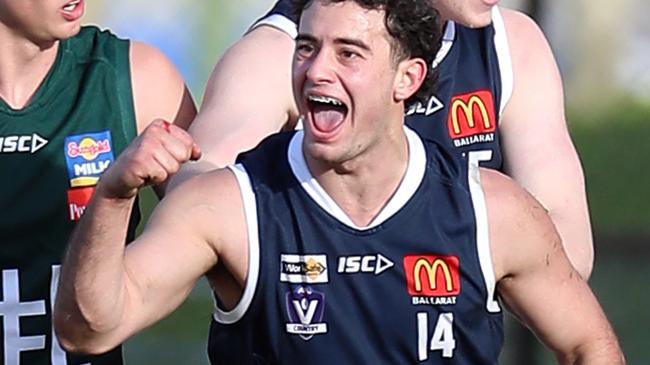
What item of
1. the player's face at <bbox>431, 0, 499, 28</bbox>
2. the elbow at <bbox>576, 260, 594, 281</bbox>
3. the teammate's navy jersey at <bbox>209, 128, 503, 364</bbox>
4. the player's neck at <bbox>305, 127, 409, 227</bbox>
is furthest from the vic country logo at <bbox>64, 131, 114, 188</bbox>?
the elbow at <bbox>576, 260, 594, 281</bbox>

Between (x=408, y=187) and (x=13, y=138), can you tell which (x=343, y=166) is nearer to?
(x=408, y=187)

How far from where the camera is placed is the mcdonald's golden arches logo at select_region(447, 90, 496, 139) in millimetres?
3789

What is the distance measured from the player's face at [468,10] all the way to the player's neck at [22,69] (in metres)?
0.84

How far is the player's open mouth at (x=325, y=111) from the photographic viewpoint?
10.4 ft

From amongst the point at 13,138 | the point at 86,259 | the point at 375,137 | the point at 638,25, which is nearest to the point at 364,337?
the point at 375,137

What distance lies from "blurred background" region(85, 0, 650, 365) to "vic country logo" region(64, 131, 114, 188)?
3039mm

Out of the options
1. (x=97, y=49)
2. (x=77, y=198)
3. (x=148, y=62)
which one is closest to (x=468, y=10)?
(x=148, y=62)

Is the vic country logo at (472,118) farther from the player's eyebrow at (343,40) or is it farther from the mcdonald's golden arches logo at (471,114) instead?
the player's eyebrow at (343,40)

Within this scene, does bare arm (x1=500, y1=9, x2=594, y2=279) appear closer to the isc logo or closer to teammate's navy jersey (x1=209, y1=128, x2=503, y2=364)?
teammate's navy jersey (x1=209, y1=128, x2=503, y2=364)

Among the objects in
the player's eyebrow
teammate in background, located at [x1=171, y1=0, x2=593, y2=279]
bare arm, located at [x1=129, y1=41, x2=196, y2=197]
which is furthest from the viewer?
Answer: bare arm, located at [x1=129, y1=41, x2=196, y2=197]

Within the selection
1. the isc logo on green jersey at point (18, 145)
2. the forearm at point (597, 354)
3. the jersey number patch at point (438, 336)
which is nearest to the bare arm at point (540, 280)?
the forearm at point (597, 354)

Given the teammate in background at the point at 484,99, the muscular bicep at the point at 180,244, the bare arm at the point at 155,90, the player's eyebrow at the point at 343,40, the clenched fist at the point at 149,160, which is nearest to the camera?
the clenched fist at the point at 149,160

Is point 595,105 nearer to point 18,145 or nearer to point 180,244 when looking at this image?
point 18,145

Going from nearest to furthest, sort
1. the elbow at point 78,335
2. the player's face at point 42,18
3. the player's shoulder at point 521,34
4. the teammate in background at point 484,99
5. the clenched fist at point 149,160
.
A: the clenched fist at point 149,160 → the elbow at point 78,335 → the player's face at point 42,18 → the teammate in background at point 484,99 → the player's shoulder at point 521,34
